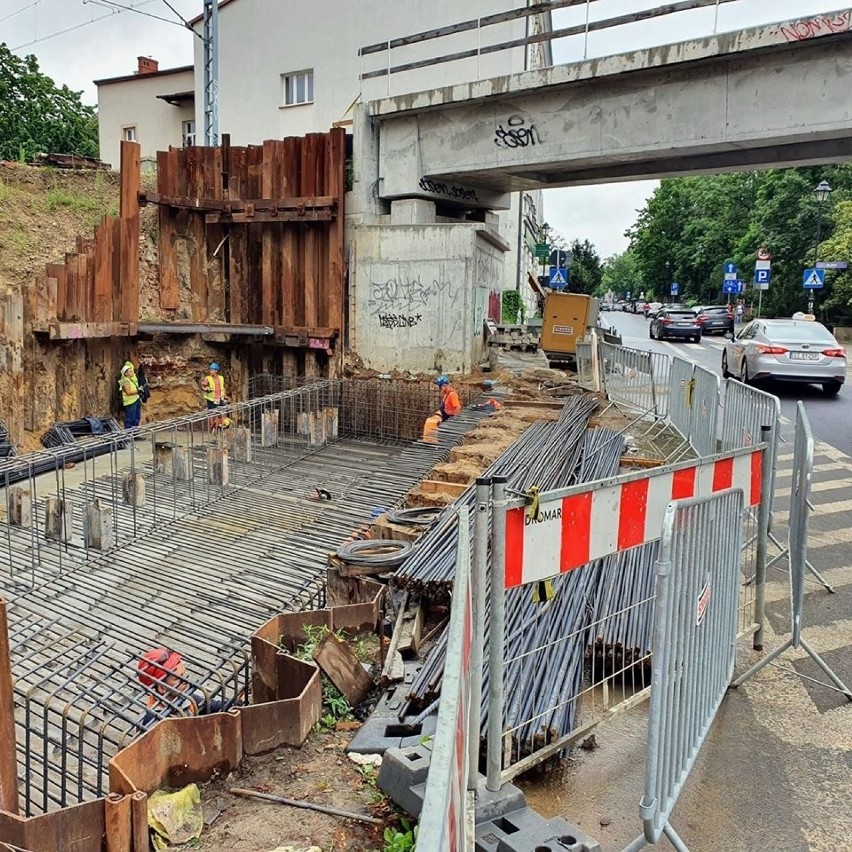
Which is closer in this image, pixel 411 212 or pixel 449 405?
pixel 449 405

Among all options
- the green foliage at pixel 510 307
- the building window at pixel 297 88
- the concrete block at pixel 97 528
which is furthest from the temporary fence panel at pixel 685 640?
the building window at pixel 297 88

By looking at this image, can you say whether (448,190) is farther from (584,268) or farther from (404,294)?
(584,268)

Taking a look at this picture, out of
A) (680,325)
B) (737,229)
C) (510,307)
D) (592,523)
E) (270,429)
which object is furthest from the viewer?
(737,229)

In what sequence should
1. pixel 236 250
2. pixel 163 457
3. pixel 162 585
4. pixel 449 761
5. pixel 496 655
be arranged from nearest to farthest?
pixel 449 761 < pixel 496 655 < pixel 162 585 < pixel 163 457 < pixel 236 250

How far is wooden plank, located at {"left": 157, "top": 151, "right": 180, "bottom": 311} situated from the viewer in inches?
688

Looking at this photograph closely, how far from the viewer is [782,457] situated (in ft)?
36.8

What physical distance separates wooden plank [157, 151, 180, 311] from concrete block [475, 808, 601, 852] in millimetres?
16516

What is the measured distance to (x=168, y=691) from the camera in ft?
16.4

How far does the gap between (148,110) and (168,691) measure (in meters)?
30.5

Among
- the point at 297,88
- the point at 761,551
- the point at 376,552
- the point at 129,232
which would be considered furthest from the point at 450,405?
the point at 297,88

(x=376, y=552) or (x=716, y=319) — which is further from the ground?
(x=716, y=319)

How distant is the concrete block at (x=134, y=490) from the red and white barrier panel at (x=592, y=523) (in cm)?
680

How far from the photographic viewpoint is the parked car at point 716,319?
33.9 meters

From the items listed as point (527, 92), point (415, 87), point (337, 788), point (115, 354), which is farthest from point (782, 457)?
point (415, 87)
